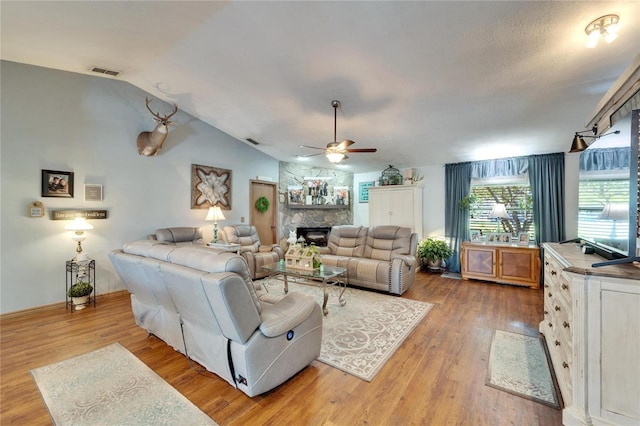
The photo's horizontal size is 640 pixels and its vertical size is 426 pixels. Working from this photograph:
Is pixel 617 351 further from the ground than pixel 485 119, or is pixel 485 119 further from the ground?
pixel 485 119

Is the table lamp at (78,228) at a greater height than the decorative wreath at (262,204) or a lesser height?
lesser

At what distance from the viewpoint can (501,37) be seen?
2332 mm

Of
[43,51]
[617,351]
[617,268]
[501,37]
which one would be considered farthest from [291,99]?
[617,351]

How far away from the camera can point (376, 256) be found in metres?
4.78

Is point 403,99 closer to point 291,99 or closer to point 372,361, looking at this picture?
point 291,99

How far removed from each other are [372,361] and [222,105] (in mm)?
4348

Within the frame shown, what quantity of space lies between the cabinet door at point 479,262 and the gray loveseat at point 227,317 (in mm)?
4033

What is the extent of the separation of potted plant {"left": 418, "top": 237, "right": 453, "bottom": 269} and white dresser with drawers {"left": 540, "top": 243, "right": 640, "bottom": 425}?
164 inches

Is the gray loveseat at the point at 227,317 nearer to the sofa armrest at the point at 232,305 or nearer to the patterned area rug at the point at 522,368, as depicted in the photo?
the sofa armrest at the point at 232,305

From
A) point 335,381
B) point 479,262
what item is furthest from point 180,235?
point 479,262

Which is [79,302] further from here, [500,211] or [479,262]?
[500,211]

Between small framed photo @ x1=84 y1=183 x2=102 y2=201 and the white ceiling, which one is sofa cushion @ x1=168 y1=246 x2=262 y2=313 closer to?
the white ceiling

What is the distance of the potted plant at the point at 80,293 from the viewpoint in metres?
3.69

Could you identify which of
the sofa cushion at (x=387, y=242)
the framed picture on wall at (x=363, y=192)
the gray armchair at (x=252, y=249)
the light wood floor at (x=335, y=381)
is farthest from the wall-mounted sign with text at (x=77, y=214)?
the framed picture on wall at (x=363, y=192)
